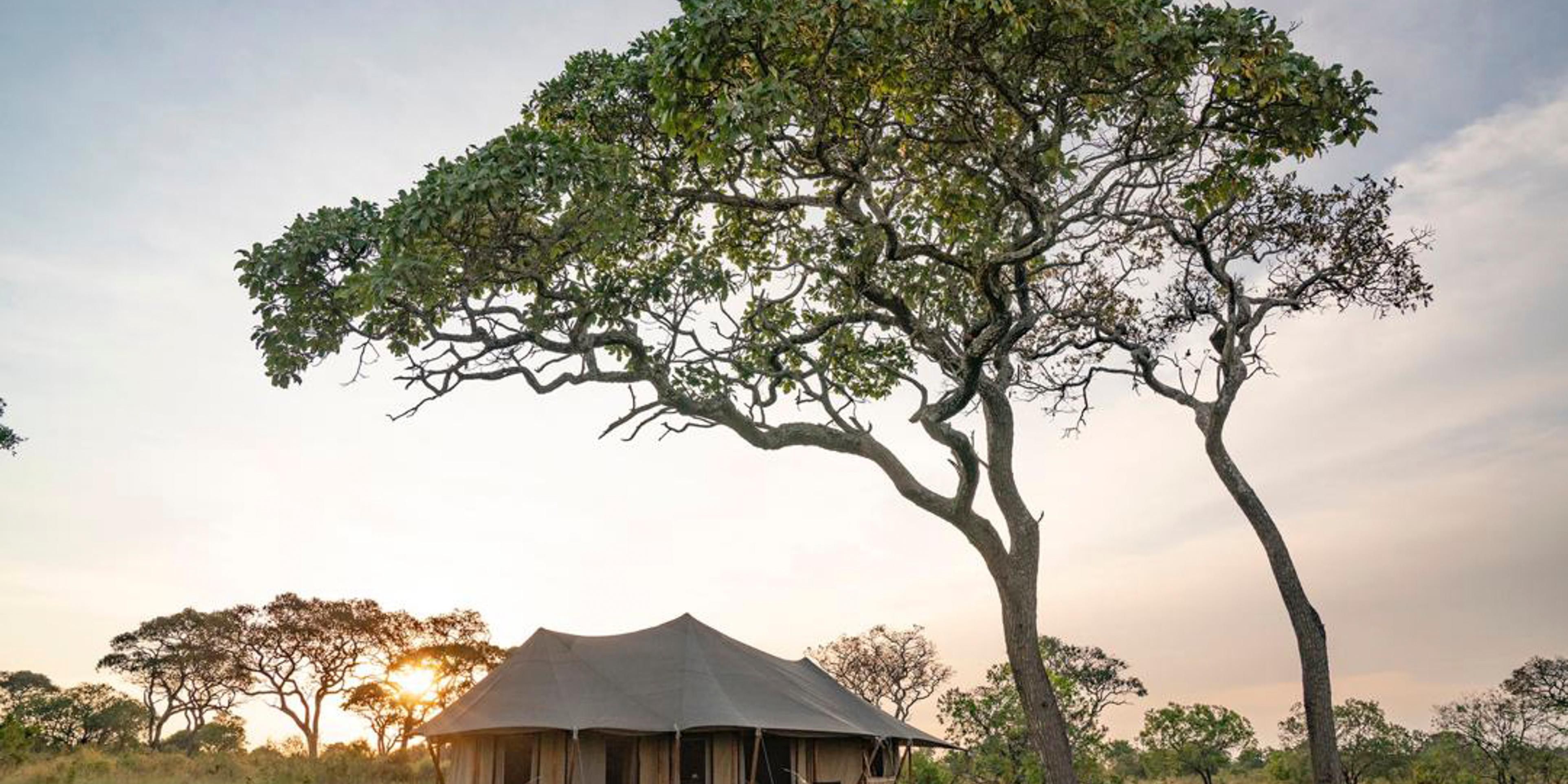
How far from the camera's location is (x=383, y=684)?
121 ft

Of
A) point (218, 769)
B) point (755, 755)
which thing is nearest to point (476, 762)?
point (755, 755)

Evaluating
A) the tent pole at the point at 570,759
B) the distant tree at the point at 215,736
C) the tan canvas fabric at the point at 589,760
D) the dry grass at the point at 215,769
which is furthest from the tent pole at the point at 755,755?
the distant tree at the point at 215,736

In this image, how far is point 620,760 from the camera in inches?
727

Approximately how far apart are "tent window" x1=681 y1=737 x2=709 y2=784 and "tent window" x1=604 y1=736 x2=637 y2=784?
845mm

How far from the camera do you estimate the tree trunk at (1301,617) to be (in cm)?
1368

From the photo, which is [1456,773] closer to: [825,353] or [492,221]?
[825,353]

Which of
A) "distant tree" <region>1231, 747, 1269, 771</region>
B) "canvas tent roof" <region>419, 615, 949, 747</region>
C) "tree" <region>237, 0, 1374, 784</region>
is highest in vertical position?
"tree" <region>237, 0, 1374, 784</region>

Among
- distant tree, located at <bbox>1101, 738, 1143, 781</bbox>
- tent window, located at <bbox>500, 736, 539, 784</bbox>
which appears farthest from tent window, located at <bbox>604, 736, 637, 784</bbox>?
distant tree, located at <bbox>1101, 738, 1143, 781</bbox>

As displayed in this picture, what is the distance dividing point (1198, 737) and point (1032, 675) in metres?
26.6

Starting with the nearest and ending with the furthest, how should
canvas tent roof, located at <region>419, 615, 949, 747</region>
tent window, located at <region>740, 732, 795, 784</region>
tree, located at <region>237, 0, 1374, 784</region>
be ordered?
tree, located at <region>237, 0, 1374, 784</region> < canvas tent roof, located at <region>419, 615, 949, 747</region> < tent window, located at <region>740, 732, 795, 784</region>

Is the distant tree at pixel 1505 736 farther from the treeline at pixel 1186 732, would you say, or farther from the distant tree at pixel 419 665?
the distant tree at pixel 419 665

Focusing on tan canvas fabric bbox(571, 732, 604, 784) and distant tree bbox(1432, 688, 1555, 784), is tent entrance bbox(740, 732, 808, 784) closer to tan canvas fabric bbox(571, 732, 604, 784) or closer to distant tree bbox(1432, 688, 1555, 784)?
tan canvas fabric bbox(571, 732, 604, 784)

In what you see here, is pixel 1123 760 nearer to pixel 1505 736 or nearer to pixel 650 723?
pixel 1505 736

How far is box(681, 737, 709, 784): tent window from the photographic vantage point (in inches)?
720
